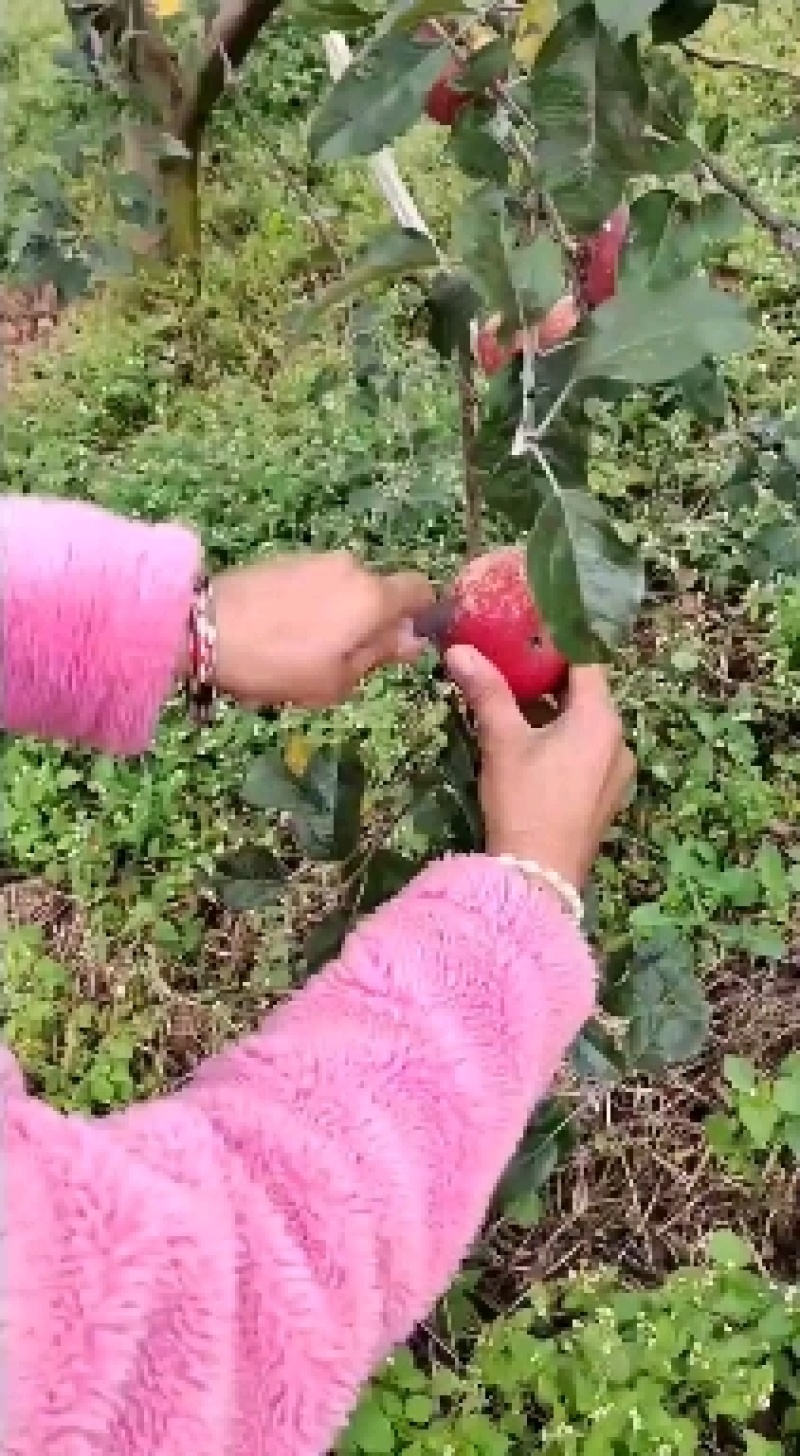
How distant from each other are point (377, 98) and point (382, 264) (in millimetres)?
105

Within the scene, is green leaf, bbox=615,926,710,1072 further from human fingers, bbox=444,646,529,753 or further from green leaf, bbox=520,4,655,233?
green leaf, bbox=520,4,655,233

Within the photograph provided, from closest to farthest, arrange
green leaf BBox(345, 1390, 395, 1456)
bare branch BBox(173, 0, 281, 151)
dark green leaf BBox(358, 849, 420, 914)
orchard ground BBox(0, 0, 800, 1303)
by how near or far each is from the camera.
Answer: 1. dark green leaf BBox(358, 849, 420, 914)
2. green leaf BBox(345, 1390, 395, 1456)
3. orchard ground BBox(0, 0, 800, 1303)
4. bare branch BBox(173, 0, 281, 151)

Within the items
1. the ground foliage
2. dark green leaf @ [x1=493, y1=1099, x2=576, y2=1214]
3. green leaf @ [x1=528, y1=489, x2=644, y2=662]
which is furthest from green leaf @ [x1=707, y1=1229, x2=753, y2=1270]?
green leaf @ [x1=528, y1=489, x2=644, y2=662]

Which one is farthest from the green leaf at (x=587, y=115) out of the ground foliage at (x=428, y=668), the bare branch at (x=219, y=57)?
the bare branch at (x=219, y=57)

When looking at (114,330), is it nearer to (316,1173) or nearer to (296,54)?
(296,54)

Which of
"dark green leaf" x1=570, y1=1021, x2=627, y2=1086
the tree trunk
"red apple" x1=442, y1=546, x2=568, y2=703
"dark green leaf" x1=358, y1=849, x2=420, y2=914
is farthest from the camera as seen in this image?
the tree trunk

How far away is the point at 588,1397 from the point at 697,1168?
0.33 meters

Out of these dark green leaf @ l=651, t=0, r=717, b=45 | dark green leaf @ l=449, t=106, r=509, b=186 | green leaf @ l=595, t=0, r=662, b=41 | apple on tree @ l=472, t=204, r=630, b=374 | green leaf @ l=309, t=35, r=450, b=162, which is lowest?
apple on tree @ l=472, t=204, r=630, b=374

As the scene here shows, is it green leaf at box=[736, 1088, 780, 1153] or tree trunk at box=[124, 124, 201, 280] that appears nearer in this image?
green leaf at box=[736, 1088, 780, 1153]

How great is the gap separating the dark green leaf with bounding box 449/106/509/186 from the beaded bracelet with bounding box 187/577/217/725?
275 mm

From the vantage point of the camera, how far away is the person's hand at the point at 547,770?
3.19 feet

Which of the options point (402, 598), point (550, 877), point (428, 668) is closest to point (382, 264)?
point (402, 598)

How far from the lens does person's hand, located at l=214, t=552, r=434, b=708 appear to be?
1.03 metres

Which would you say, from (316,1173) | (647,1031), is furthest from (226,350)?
(316,1173)
